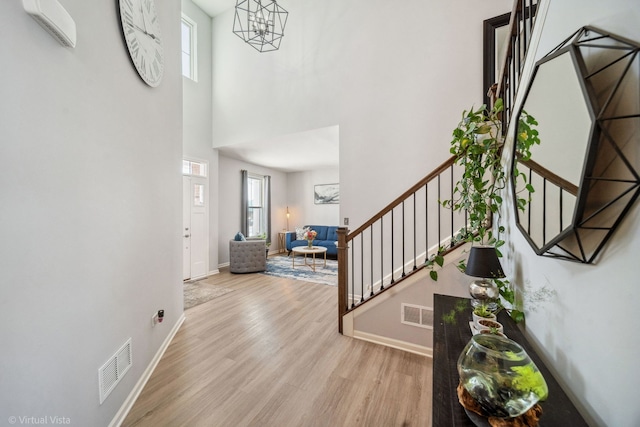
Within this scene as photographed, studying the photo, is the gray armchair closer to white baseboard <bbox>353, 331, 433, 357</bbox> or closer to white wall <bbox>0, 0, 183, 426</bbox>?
white wall <bbox>0, 0, 183, 426</bbox>

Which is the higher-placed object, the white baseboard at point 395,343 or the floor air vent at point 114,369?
the floor air vent at point 114,369

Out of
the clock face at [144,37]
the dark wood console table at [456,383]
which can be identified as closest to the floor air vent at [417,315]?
the dark wood console table at [456,383]

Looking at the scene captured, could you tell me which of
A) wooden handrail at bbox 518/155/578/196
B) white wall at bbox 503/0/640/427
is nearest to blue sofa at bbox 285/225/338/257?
wooden handrail at bbox 518/155/578/196

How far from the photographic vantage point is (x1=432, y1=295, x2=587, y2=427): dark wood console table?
713 millimetres

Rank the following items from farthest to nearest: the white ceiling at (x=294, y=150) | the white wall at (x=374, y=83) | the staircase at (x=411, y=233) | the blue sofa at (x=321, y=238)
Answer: the blue sofa at (x=321, y=238)
the white ceiling at (x=294, y=150)
the white wall at (x=374, y=83)
the staircase at (x=411, y=233)

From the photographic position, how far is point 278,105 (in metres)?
4.33

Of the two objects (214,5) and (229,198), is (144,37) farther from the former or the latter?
(229,198)

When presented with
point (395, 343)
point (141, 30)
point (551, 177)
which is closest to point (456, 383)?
point (551, 177)

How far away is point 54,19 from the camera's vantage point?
102 cm

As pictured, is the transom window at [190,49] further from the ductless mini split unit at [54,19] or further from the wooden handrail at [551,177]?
the wooden handrail at [551,177]

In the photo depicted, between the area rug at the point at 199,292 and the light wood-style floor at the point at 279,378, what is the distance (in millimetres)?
539

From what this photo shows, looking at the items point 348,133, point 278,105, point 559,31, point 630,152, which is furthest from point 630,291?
point 278,105

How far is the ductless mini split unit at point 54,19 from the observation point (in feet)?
3.05

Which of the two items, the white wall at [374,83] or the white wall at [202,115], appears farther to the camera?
the white wall at [202,115]
